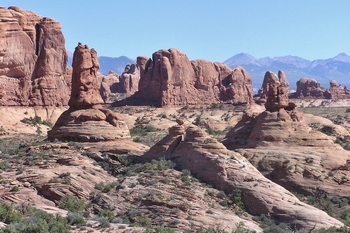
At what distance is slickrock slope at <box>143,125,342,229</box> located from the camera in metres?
27.8

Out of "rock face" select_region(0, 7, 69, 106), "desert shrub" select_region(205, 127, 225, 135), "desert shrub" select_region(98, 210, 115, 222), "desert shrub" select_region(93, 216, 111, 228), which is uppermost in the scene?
"rock face" select_region(0, 7, 69, 106)

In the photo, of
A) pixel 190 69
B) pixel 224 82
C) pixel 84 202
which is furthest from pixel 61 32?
pixel 84 202

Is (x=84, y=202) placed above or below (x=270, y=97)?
below

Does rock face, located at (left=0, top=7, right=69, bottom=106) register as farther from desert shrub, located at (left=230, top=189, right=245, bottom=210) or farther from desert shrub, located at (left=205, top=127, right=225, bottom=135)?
desert shrub, located at (left=230, top=189, right=245, bottom=210)

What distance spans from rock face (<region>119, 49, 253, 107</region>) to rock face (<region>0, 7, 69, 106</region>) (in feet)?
68.4

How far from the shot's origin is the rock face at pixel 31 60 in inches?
2657

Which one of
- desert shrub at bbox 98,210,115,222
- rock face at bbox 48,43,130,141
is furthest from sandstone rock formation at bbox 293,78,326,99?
desert shrub at bbox 98,210,115,222

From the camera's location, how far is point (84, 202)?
95.6 ft

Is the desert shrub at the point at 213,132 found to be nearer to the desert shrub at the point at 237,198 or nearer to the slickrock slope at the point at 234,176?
the slickrock slope at the point at 234,176

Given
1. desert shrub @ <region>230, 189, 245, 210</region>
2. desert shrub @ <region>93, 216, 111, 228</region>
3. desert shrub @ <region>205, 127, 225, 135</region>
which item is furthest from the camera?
desert shrub @ <region>205, 127, 225, 135</region>

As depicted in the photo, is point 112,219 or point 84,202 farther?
point 84,202

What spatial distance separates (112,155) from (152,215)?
29.4 feet

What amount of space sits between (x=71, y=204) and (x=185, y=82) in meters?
65.4

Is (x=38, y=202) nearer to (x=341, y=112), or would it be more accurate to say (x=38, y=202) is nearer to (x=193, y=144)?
(x=193, y=144)
